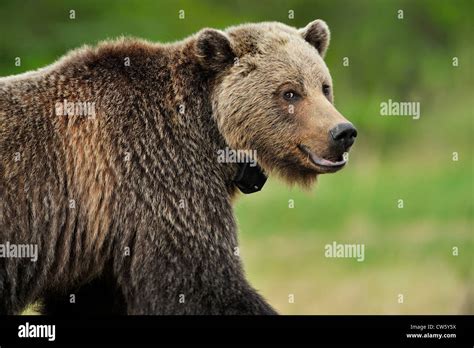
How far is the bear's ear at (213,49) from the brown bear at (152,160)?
0.03ft

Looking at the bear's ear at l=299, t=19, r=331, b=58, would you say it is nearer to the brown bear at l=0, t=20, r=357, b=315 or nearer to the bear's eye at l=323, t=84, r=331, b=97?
the brown bear at l=0, t=20, r=357, b=315

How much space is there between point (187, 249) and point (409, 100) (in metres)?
13.4

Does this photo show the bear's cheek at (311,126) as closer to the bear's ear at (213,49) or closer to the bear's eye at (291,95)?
the bear's eye at (291,95)

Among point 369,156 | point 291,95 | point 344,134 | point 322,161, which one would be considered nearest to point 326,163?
point 322,161

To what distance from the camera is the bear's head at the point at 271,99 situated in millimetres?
7797

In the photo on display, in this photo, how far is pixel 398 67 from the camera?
813 inches

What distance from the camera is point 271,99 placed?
789cm

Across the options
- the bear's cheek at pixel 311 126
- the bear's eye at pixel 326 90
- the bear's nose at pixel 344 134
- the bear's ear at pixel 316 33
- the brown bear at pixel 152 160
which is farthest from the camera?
the bear's ear at pixel 316 33

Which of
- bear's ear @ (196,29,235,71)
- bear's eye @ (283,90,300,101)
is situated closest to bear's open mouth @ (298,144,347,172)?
bear's eye @ (283,90,300,101)

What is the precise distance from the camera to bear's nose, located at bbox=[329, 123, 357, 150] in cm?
755

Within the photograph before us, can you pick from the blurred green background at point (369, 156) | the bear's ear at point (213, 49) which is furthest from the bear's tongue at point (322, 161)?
the blurred green background at point (369, 156)

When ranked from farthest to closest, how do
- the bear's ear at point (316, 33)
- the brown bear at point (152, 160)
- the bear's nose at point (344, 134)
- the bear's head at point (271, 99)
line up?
the bear's ear at point (316, 33) < the bear's head at point (271, 99) < the bear's nose at point (344, 134) < the brown bear at point (152, 160)

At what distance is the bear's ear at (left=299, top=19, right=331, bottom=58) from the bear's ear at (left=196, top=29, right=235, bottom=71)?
721mm

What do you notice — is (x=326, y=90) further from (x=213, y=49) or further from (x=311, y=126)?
(x=213, y=49)
